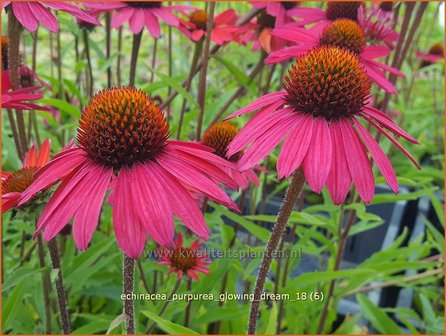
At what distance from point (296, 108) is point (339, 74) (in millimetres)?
58

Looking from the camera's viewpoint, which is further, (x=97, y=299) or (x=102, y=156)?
(x=97, y=299)

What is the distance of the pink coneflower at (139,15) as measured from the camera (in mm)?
815

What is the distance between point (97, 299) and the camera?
3.65 ft

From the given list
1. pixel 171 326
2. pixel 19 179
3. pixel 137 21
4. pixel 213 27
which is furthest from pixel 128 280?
pixel 213 27

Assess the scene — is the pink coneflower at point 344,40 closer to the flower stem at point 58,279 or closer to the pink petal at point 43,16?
the pink petal at point 43,16

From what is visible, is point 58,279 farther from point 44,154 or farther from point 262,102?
point 262,102

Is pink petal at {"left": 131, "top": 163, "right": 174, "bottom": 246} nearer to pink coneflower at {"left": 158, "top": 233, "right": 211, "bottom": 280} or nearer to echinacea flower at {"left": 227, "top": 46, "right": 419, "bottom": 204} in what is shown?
echinacea flower at {"left": 227, "top": 46, "right": 419, "bottom": 204}

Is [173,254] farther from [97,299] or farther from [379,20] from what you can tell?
[379,20]

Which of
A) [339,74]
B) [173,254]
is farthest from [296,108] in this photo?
[173,254]

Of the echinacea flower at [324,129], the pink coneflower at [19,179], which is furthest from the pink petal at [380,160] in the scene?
the pink coneflower at [19,179]

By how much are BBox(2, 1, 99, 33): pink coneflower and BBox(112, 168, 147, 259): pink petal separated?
256 millimetres

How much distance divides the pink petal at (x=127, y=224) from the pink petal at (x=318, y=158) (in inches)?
6.1

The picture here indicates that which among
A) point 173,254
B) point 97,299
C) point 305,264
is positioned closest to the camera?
point 173,254

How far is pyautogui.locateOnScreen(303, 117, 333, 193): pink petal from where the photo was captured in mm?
444
